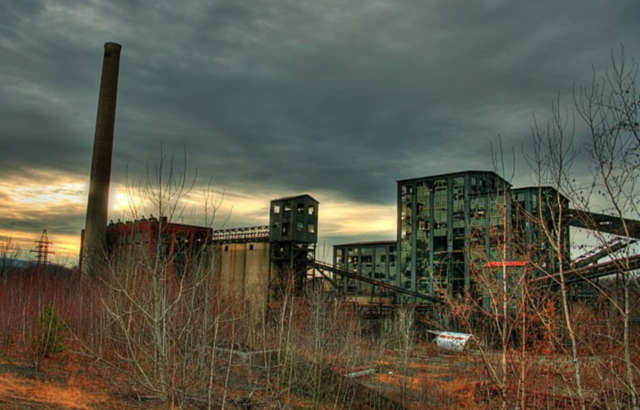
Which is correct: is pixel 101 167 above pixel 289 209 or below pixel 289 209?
above

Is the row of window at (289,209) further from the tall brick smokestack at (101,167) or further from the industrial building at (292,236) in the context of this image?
the tall brick smokestack at (101,167)

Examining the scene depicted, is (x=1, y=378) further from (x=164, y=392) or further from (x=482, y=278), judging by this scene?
(x=482, y=278)

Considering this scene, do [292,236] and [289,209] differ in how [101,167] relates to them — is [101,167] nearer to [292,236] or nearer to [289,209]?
[289,209]

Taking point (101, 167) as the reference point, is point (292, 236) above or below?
below

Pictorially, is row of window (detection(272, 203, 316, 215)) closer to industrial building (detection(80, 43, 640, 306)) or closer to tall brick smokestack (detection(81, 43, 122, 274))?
industrial building (detection(80, 43, 640, 306))

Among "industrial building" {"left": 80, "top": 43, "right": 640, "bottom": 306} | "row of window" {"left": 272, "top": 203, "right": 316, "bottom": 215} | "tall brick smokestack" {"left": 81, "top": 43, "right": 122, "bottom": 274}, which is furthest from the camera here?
A: "row of window" {"left": 272, "top": 203, "right": 316, "bottom": 215}

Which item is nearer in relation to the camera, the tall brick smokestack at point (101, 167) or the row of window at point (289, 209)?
the tall brick smokestack at point (101, 167)

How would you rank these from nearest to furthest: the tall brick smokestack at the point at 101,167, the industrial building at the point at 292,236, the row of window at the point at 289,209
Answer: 1. the industrial building at the point at 292,236
2. the tall brick smokestack at the point at 101,167
3. the row of window at the point at 289,209

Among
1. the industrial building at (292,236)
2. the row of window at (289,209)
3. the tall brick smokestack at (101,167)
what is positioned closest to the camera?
the industrial building at (292,236)

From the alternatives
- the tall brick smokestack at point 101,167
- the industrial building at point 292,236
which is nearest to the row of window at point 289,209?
the industrial building at point 292,236

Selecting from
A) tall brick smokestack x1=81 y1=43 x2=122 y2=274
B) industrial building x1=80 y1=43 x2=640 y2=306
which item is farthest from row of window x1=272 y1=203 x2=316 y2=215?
tall brick smokestack x1=81 y1=43 x2=122 y2=274

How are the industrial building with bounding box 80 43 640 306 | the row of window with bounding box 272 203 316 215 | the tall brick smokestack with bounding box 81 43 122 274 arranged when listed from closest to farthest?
1. the industrial building with bounding box 80 43 640 306
2. the tall brick smokestack with bounding box 81 43 122 274
3. the row of window with bounding box 272 203 316 215

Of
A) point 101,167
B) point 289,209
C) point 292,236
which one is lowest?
point 292,236

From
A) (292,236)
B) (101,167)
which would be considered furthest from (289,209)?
(101,167)
